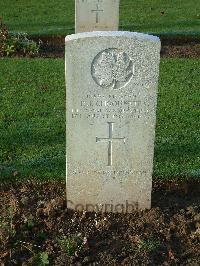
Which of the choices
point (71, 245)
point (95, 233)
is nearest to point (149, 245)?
point (95, 233)

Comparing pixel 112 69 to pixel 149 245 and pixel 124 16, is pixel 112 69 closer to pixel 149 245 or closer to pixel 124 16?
pixel 149 245

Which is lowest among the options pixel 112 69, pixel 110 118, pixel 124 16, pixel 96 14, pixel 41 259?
pixel 41 259

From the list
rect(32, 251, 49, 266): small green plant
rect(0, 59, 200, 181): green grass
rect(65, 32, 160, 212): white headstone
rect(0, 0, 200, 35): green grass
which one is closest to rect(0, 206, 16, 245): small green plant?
rect(32, 251, 49, 266): small green plant

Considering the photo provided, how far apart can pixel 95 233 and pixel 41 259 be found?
60 centimetres

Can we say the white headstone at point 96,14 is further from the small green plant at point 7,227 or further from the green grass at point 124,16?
the small green plant at point 7,227

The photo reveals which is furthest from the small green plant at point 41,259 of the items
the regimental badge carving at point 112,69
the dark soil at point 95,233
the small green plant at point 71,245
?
the regimental badge carving at point 112,69

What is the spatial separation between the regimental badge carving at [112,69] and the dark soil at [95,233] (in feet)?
4.01

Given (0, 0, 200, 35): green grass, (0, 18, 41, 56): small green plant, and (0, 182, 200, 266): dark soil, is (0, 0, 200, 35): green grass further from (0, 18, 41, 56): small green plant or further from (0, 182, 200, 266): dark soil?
(0, 182, 200, 266): dark soil

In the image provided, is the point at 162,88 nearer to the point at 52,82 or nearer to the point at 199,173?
the point at 52,82

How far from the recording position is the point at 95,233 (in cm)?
443

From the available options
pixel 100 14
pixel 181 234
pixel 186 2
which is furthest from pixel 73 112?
pixel 186 2

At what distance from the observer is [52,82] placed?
29.2 ft

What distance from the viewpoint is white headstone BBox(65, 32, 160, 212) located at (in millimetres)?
4090

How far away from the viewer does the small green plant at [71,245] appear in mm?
4098
